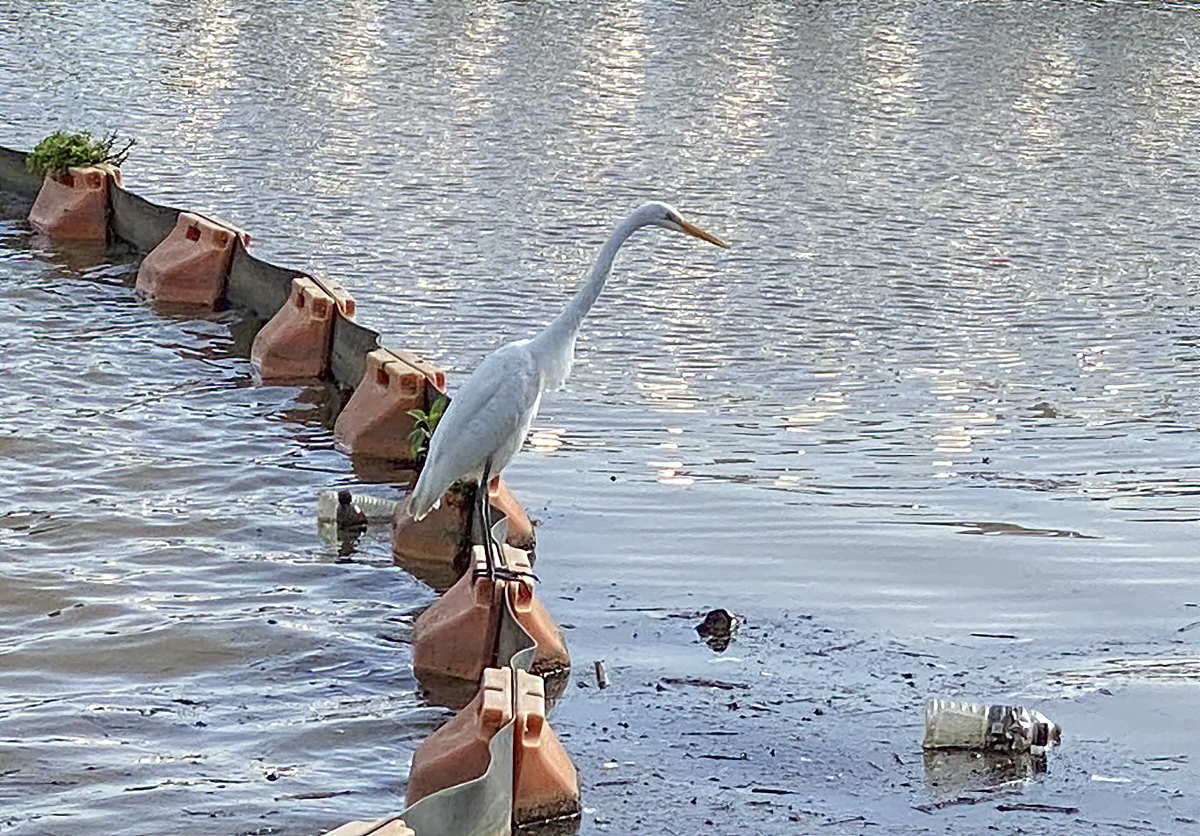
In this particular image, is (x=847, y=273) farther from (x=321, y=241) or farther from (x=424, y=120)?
(x=424, y=120)

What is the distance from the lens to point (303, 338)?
1078 centimetres

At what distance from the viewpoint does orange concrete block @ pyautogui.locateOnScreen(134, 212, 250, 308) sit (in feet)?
40.2

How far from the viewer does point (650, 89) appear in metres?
21.0

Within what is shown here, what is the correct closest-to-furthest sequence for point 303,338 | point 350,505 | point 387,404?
point 350,505 < point 387,404 < point 303,338

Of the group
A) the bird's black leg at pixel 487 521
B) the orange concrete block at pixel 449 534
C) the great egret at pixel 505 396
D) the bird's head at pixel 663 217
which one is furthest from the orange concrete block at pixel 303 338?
the bird's head at pixel 663 217

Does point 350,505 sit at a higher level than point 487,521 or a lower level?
lower

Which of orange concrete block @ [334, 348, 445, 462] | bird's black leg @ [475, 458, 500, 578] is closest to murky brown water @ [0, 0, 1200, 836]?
orange concrete block @ [334, 348, 445, 462]

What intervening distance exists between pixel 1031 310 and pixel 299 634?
6.34 m

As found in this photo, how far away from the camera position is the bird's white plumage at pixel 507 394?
736cm

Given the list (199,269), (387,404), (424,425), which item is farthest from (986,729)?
(199,269)

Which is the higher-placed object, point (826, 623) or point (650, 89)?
point (650, 89)

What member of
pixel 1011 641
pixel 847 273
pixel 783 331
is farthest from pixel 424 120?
pixel 1011 641

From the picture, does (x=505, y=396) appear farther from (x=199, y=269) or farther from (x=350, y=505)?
(x=199, y=269)

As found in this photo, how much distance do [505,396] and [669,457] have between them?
2.28 m
